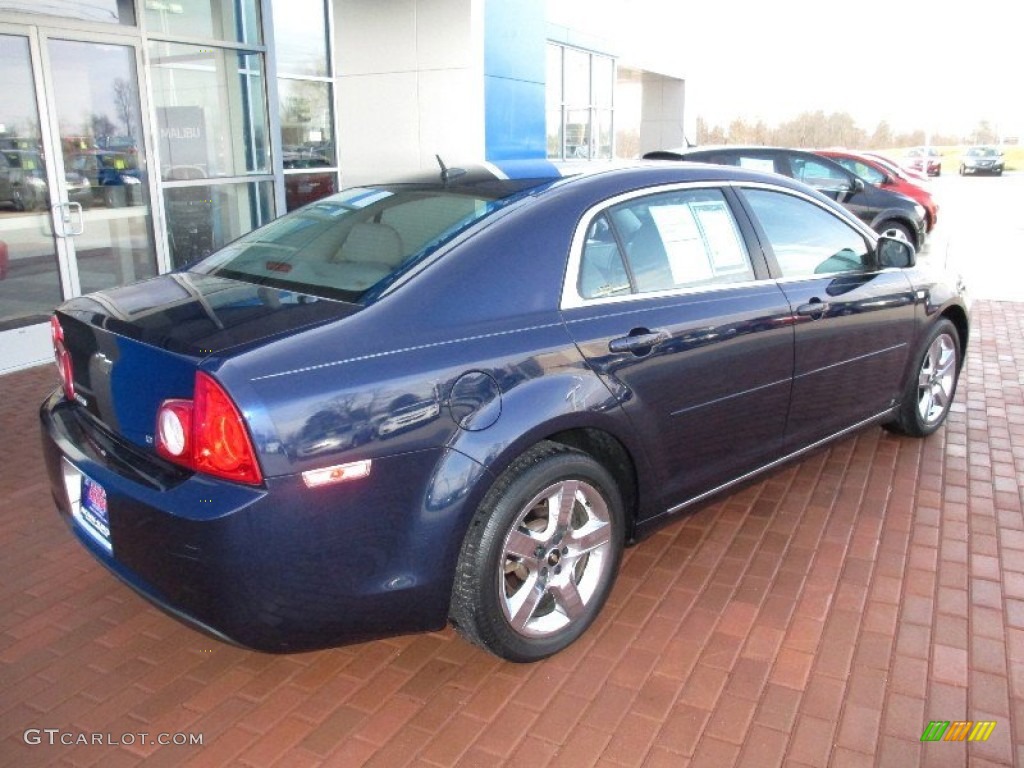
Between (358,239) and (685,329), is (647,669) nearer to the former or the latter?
(685,329)

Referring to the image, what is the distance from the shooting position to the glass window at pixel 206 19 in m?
7.56

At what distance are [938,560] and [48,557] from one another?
376 cm

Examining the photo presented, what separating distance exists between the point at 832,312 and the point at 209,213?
21.2 ft

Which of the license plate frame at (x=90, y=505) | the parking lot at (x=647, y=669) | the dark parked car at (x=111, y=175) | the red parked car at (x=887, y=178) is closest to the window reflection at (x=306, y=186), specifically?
the dark parked car at (x=111, y=175)

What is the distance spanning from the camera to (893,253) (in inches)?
172

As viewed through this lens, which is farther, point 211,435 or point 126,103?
point 126,103

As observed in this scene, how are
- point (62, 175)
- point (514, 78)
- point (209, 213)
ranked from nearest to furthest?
point (62, 175) → point (209, 213) → point (514, 78)

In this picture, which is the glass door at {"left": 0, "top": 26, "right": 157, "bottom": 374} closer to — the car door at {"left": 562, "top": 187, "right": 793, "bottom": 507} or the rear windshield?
the rear windshield

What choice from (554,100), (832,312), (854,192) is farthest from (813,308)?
(554,100)

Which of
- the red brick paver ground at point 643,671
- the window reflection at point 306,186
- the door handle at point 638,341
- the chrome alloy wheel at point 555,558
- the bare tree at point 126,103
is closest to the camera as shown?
the red brick paver ground at point 643,671

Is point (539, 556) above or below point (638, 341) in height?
below

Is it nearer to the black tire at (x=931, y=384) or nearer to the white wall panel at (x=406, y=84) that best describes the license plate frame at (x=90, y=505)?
the black tire at (x=931, y=384)

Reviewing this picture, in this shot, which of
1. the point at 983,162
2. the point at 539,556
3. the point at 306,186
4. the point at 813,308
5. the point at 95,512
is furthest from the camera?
the point at 983,162

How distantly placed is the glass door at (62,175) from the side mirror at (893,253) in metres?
5.88
